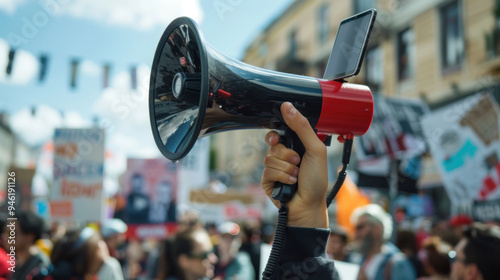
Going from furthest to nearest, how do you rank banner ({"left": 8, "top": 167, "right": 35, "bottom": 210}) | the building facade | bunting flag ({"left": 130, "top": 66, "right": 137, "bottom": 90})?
the building facade < banner ({"left": 8, "top": 167, "right": 35, "bottom": 210}) < bunting flag ({"left": 130, "top": 66, "right": 137, "bottom": 90})

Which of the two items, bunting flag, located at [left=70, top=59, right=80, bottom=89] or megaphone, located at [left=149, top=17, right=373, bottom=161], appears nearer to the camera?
megaphone, located at [left=149, top=17, right=373, bottom=161]

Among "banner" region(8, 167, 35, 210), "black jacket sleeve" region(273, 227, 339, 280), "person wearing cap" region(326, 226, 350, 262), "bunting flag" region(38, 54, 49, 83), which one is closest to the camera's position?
"black jacket sleeve" region(273, 227, 339, 280)

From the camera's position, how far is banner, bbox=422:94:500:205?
4.20 m

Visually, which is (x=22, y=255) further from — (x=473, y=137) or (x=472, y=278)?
(x=473, y=137)

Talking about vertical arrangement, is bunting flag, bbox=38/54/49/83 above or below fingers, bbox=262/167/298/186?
above

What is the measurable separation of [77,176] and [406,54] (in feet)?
33.6

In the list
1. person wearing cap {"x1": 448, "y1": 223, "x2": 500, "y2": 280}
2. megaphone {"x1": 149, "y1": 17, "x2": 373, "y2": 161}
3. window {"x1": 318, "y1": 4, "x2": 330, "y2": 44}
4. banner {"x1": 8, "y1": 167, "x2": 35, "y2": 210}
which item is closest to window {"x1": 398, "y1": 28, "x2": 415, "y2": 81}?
window {"x1": 318, "y1": 4, "x2": 330, "y2": 44}

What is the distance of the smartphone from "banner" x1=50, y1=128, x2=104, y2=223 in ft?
16.2

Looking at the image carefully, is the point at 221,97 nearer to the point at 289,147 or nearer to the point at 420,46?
the point at 289,147

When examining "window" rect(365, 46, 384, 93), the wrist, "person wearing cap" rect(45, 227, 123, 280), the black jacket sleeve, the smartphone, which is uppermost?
"window" rect(365, 46, 384, 93)

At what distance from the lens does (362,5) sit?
47.4ft

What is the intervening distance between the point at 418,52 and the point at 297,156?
1218cm

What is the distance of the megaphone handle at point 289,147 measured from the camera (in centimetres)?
117

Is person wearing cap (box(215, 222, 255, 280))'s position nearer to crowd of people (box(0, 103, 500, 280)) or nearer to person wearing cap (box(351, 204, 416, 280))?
crowd of people (box(0, 103, 500, 280))
